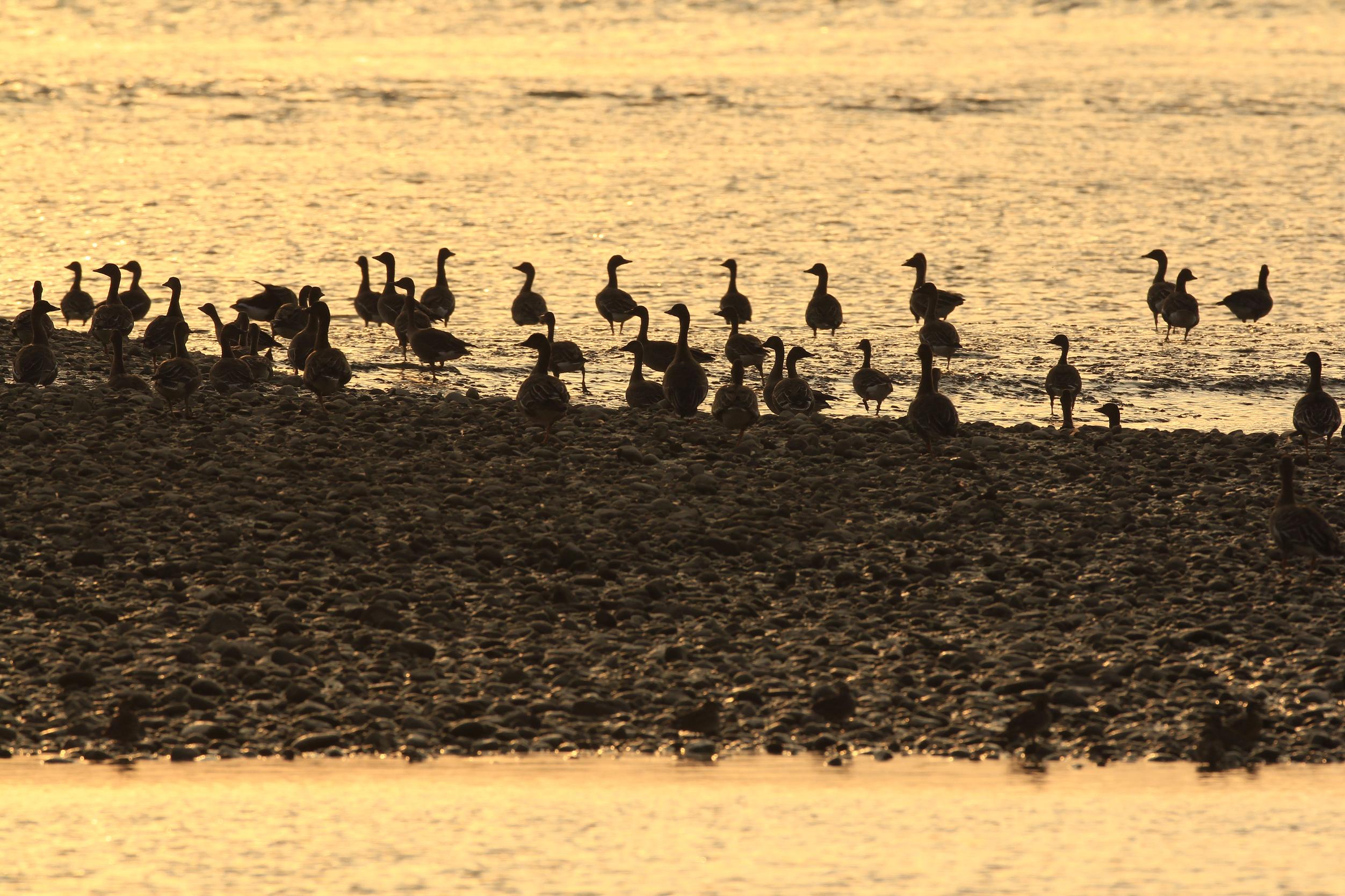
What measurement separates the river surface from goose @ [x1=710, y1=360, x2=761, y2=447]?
343cm

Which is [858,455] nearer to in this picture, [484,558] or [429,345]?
[484,558]

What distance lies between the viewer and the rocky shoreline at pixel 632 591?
1261 cm

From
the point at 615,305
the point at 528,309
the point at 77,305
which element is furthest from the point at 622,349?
the point at 77,305

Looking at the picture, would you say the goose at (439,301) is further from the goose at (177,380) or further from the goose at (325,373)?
the goose at (177,380)

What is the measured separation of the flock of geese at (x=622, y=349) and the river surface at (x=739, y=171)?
1.86 ft

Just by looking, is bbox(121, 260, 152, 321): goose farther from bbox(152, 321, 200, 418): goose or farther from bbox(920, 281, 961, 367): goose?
bbox(920, 281, 961, 367): goose

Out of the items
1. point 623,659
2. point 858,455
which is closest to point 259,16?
point 858,455

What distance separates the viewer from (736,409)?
19.8 m

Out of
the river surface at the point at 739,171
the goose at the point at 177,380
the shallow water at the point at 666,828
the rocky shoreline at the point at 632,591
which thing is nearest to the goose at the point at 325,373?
the rocky shoreline at the point at 632,591

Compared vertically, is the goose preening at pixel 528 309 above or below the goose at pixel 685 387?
above

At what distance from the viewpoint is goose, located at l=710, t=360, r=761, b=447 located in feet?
64.6

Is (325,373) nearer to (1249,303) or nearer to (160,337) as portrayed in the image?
(160,337)

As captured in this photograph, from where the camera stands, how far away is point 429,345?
2431 centimetres

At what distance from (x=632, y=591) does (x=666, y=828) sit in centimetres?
394
